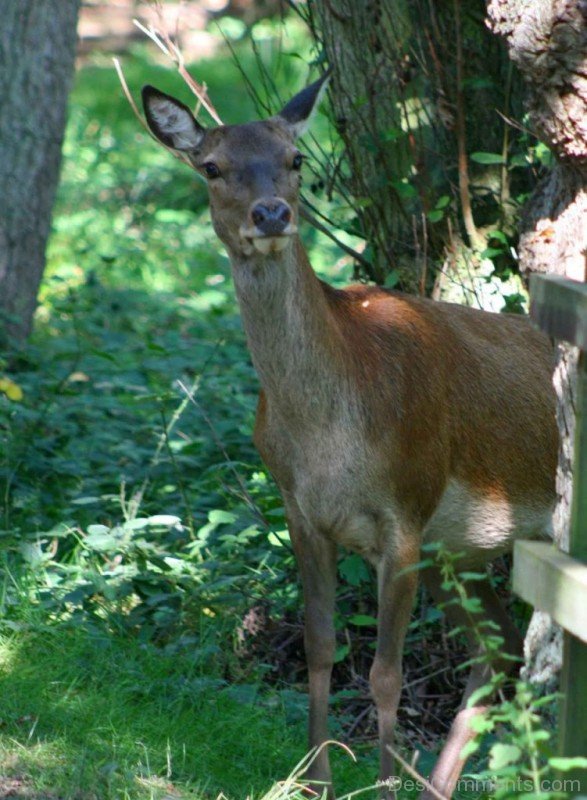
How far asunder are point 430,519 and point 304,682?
4.14ft

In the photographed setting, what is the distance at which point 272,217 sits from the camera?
4.59 m

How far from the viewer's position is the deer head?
4.65m

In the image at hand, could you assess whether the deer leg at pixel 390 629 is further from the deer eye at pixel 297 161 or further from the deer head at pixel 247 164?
the deer eye at pixel 297 161

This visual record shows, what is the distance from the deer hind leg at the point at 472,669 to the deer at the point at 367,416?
0.03 feet

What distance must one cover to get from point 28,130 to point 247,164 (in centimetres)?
379

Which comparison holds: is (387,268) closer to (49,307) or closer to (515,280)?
(515,280)

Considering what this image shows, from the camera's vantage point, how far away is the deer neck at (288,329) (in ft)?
15.7

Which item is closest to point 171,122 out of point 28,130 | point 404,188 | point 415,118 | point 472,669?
point 404,188

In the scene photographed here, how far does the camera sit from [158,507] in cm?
687

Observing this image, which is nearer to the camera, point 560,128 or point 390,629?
point 560,128

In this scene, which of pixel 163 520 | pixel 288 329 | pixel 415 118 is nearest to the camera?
pixel 288 329

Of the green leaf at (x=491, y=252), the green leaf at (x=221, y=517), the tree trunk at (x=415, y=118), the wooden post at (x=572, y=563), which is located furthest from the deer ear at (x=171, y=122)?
the wooden post at (x=572, y=563)

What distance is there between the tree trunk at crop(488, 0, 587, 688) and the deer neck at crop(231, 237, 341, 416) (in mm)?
861

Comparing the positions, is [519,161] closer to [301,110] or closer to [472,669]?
[301,110]
